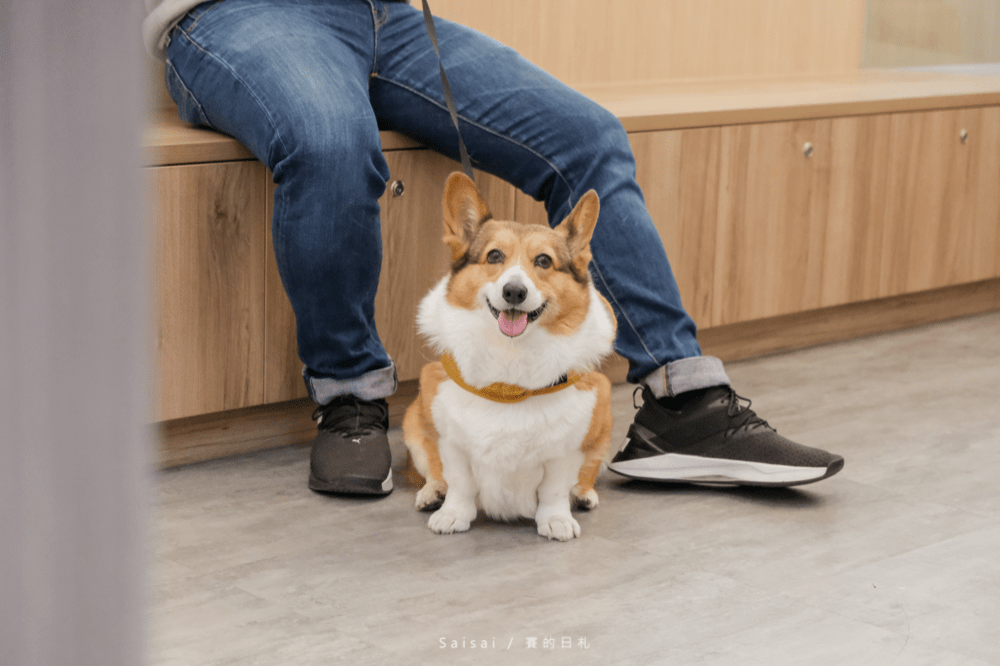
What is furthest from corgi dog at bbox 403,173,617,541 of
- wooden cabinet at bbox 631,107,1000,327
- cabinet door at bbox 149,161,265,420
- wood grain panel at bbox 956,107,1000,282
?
wood grain panel at bbox 956,107,1000,282

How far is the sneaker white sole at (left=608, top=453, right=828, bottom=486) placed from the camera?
4.98 ft

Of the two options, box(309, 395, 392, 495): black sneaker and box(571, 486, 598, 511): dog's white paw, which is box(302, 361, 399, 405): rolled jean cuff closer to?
box(309, 395, 392, 495): black sneaker

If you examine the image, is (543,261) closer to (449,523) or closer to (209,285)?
(449,523)

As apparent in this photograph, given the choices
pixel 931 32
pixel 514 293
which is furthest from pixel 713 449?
pixel 931 32

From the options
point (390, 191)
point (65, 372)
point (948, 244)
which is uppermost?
point (65, 372)

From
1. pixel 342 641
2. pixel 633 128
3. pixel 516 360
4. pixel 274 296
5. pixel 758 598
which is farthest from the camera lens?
pixel 633 128

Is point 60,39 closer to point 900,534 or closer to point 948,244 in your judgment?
point 900,534

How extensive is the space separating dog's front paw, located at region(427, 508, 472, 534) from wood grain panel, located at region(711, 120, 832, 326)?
3.45 feet

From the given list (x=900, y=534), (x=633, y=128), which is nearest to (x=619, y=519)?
(x=900, y=534)

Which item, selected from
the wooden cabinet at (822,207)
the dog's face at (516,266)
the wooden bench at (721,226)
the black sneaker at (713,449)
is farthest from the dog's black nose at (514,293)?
the wooden cabinet at (822,207)

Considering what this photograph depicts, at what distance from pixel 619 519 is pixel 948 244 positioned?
5.38 ft

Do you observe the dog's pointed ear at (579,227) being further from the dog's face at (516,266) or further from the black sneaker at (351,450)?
the black sneaker at (351,450)

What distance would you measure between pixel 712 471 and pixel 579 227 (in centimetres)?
43

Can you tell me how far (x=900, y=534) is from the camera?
56.3 inches
